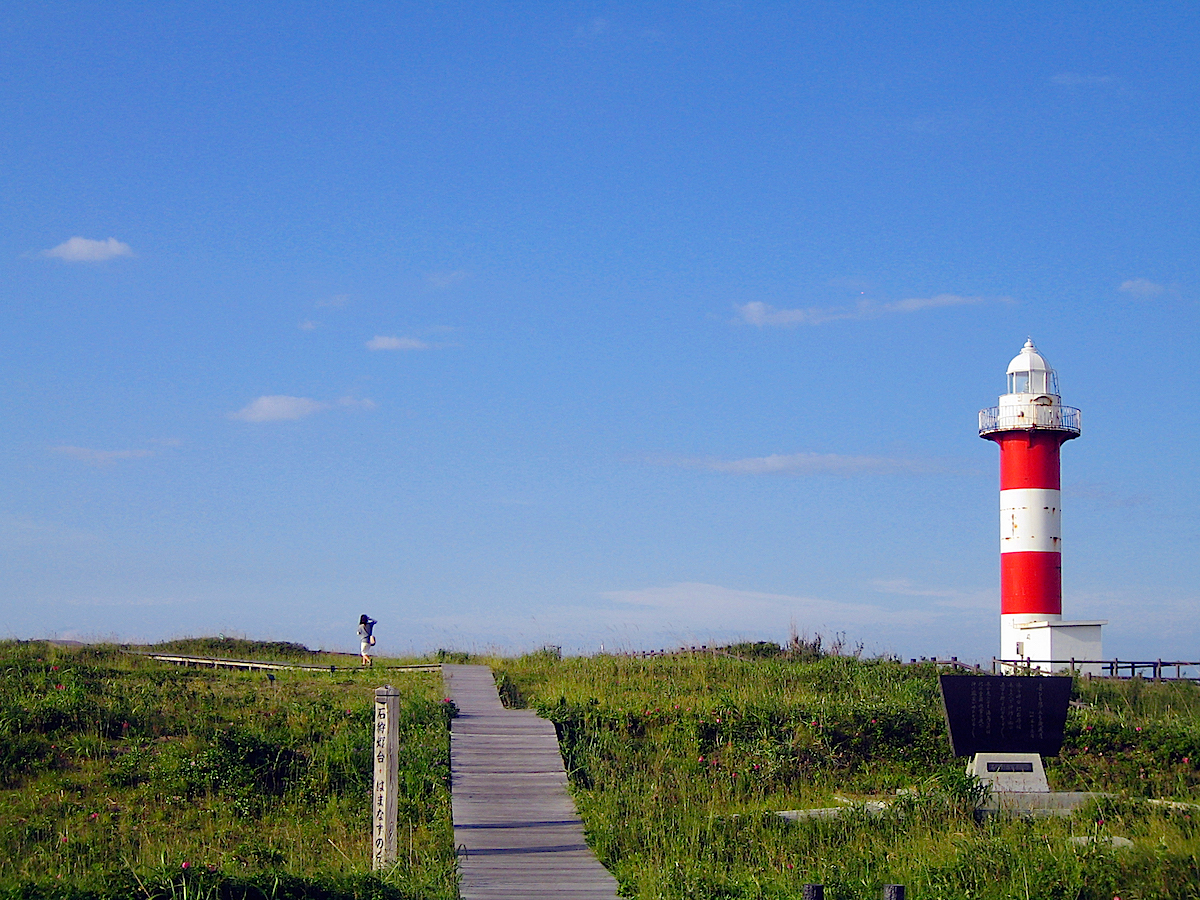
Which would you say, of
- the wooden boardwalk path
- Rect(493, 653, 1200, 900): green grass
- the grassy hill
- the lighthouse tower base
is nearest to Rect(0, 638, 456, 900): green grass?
the grassy hill

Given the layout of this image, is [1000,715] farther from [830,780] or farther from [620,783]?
[620,783]

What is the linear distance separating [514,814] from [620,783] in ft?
6.78

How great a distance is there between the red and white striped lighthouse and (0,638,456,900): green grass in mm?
17090

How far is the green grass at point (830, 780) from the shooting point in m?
11.2

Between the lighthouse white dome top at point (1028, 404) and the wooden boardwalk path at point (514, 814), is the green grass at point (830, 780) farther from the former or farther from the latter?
the lighthouse white dome top at point (1028, 404)

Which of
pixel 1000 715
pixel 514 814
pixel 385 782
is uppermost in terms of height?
pixel 385 782

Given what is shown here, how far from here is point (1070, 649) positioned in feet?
102

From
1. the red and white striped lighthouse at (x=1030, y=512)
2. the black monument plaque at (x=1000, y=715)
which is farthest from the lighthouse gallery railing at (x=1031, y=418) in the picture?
the black monument plaque at (x=1000, y=715)

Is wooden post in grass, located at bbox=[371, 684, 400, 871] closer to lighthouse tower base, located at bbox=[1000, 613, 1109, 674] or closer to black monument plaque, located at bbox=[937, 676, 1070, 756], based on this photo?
black monument plaque, located at bbox=[937, 676, 1070, 756]

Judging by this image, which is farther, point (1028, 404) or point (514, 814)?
point (1028, 404)

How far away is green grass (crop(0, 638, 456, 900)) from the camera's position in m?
11.2

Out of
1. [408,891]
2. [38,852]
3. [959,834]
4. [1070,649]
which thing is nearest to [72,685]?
[38,852]

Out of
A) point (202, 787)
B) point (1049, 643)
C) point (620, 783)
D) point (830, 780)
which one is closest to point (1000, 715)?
point (830, 780)

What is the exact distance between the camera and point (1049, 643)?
102 feet
